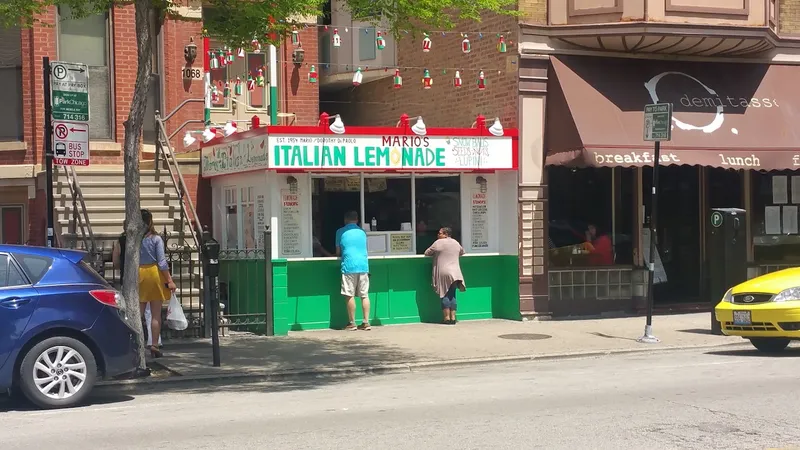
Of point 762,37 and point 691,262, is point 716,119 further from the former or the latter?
point 691,262

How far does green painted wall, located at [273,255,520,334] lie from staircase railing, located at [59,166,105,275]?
8.66 ft

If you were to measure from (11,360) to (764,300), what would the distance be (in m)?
9.05

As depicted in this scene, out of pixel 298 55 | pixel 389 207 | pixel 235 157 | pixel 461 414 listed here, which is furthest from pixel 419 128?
pixel 461 414

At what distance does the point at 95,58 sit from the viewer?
18.1 meters

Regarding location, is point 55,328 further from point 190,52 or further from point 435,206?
point 190,52

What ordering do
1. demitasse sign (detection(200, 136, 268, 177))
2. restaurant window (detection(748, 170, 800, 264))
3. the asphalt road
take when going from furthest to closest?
restaurant window (detection(748, 170, 800, 264)) → demitasse sign (detection(200, 136, 268, 177)) → the asphalt road

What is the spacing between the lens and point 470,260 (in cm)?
1698

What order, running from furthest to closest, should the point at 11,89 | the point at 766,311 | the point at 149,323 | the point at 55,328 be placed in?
the point at 11,89 < the point at 149,323 < the point at 766,311 < the point at 55,328

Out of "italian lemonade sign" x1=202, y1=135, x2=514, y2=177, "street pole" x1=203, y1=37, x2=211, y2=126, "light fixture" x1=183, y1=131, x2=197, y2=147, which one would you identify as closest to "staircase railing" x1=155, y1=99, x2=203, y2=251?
"street pole" x1=203, y1=37, x2=211, y2=126

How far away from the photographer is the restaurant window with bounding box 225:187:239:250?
17.3 m

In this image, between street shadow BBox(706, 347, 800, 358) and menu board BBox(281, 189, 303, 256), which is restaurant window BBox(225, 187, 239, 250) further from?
street shadow BBox(706, 347, 800, 358)

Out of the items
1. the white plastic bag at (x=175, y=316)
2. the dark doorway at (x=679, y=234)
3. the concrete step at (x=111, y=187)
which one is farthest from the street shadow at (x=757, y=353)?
the concrete step at (x=111, y=187)

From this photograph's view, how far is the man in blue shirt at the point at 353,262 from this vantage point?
15531 millimetres

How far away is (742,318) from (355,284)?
578cm
